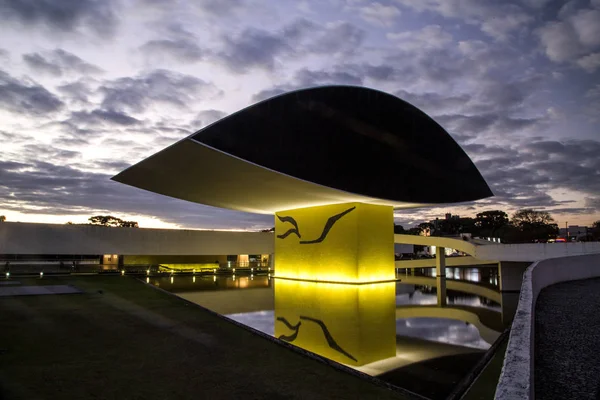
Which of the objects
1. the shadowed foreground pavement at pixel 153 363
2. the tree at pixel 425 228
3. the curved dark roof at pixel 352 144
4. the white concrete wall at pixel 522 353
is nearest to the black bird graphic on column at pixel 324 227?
the curved dark roof at pixel 352 144

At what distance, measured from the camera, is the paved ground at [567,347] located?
3.69 metres

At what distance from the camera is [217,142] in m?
13.3

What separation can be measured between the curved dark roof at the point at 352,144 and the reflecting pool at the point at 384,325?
15.3ft

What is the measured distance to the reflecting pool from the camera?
A: 664 cm

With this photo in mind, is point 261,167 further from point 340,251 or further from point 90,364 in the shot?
point 90,364

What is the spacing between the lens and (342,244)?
2014 centimetres

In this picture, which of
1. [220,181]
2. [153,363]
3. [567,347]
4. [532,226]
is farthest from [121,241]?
[532,226]

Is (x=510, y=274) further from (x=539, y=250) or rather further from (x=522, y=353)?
(x=522, y=353)

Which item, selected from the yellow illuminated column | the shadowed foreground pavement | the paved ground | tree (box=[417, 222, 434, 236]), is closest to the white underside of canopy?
the yellow illuminated column

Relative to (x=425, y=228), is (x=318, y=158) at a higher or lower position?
lower

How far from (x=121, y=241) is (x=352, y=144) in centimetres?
2016

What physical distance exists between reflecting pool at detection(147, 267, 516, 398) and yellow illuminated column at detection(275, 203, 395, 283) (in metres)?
1.72

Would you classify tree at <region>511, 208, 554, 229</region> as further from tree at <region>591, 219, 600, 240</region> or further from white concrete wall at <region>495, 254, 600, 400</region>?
white concrete wall at <region>495, 254, 600, 400</region>

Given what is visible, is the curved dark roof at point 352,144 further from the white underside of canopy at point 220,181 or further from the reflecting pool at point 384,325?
the reflecting pool at point 384,325
